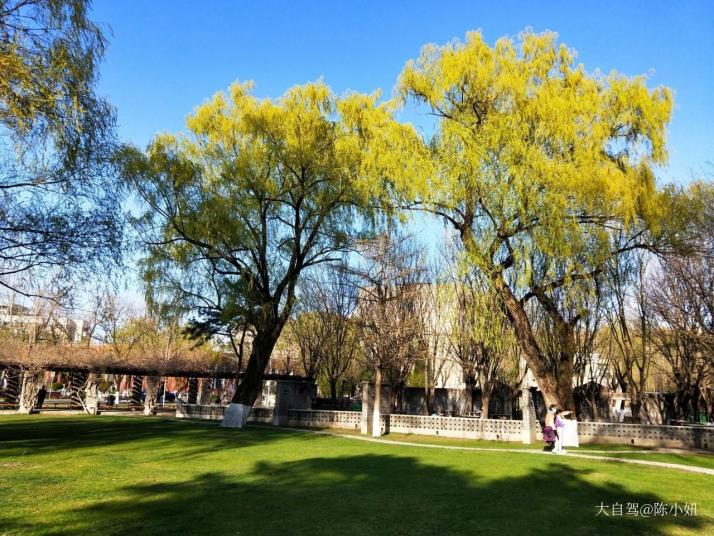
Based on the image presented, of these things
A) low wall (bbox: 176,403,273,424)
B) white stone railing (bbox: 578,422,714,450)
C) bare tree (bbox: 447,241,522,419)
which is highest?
bare tree (bbox: 447,241,522,419)

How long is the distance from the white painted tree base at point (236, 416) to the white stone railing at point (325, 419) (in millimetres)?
3265

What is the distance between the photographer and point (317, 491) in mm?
8805

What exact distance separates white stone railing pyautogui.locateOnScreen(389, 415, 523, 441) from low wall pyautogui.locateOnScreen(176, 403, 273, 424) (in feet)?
23.3

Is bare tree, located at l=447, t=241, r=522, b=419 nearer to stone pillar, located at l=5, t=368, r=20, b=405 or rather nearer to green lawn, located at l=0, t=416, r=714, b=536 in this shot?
green lawn, located at l=0, t=416, r=714, b=536

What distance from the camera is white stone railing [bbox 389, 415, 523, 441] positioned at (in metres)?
19.8

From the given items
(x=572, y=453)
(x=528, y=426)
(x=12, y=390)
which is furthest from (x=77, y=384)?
(x=572, y=453)

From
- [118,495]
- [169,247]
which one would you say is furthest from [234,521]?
[169,247]

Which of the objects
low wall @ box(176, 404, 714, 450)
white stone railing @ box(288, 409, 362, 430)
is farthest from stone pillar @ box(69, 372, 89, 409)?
white stone railing @ box(288, 409, 362, 430)

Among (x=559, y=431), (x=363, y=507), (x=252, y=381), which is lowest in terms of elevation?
(x=363, y=507)

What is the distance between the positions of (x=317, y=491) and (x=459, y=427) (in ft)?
43.7

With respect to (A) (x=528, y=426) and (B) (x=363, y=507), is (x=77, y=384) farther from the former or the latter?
(B) (x=363, y=507)

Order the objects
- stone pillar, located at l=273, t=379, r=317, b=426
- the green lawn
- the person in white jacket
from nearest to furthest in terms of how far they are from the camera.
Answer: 1. the green lawn
2. the person in white jacket
3. stone pillar, located at l=273, t=379, r=317, b=426

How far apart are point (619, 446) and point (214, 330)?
16607mm

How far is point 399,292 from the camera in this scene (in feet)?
85.7
